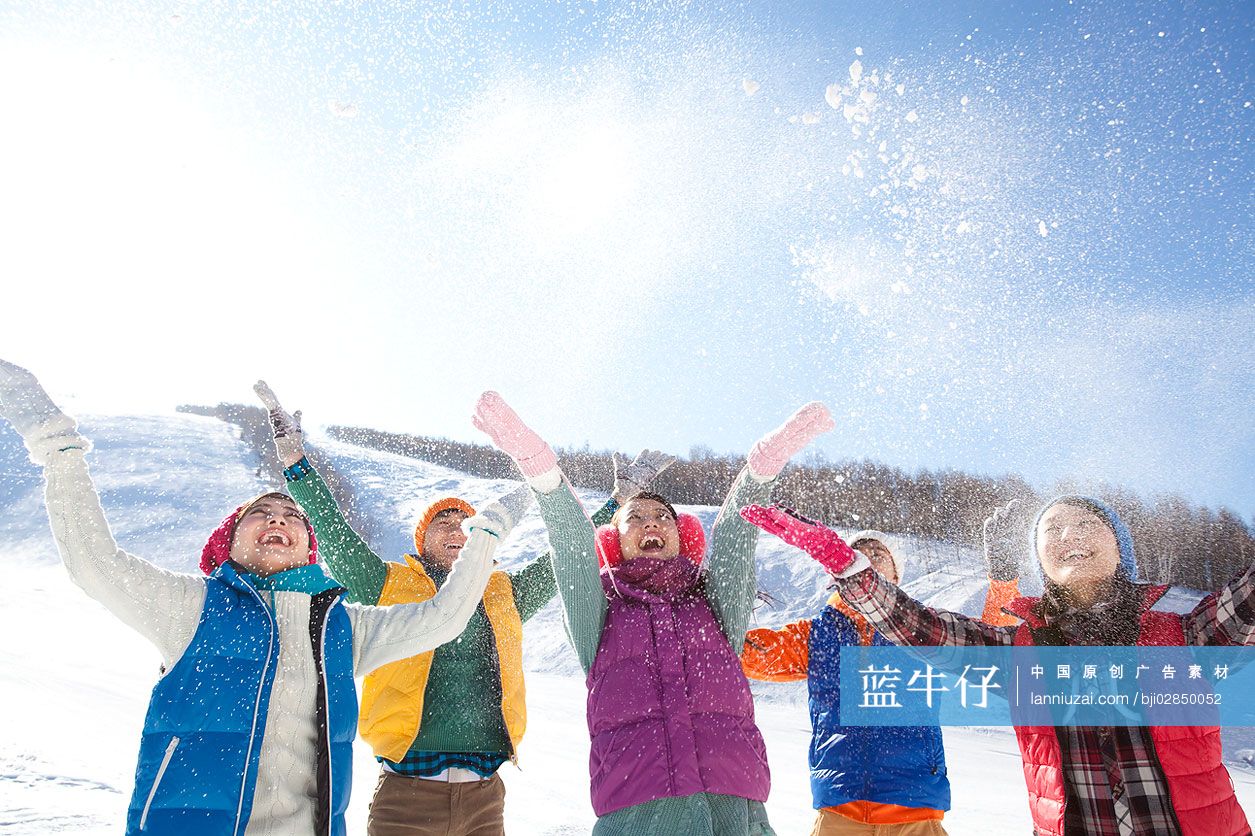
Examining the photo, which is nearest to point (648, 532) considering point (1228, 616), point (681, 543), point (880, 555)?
point (681, 543)

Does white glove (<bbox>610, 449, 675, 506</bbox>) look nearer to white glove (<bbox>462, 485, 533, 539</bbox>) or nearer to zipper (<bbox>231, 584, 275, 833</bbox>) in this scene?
white glove (<bbox>462, 485, 533, 539</bbox>)

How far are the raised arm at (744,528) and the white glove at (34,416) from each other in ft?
7.23

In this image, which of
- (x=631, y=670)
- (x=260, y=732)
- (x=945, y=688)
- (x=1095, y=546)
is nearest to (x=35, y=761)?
(x=260, y=732)

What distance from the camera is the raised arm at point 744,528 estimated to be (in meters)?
2.89

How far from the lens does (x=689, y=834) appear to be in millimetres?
2244

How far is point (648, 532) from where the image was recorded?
301 centimetres

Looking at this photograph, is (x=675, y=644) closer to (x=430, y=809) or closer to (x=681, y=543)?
(x=681, y=543)

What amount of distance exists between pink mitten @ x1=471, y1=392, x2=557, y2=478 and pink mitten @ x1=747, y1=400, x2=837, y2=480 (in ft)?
2.63

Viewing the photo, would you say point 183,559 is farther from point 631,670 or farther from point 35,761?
point 631,670

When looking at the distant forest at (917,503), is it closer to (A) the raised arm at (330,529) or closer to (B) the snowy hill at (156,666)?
(B) the snowy hill at (156,666)

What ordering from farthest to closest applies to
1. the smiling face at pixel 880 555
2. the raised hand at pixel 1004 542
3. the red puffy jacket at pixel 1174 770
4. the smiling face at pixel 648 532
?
the raised hand at pixel 1004 542, the smiling face at pixel 880 555, the smiling face at pixel 648 532, the red puffy jacket at pixel 1174 770

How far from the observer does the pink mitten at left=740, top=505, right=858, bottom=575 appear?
2303 millimetres

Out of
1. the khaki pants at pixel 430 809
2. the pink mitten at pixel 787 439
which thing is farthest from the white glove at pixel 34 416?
the pink mitten at pixel 787 439

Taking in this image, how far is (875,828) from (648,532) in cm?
152
